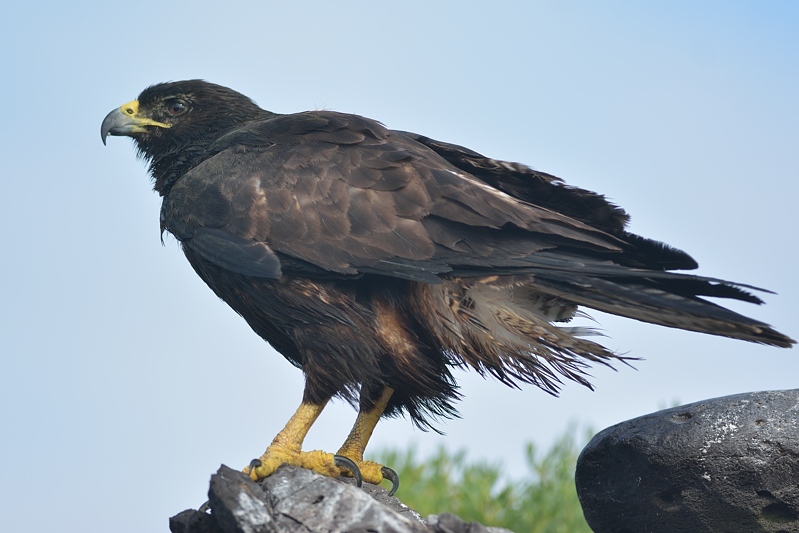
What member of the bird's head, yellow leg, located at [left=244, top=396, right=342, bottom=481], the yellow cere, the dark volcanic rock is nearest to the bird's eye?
the bird's head

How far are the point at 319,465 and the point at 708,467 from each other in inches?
85.6

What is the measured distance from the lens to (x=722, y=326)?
17.1 ft

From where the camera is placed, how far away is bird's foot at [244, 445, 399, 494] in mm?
5449

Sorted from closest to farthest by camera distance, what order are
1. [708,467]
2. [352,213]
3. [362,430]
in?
[708,467] → [352,213] → [362,430]

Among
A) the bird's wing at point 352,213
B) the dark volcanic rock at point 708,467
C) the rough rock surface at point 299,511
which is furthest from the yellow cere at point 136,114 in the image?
the dark volcanic rock at point 708,467

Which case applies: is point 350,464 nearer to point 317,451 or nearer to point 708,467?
point 317,451

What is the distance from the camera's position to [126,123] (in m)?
7.08

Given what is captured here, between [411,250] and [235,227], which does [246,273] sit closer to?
[235,227]

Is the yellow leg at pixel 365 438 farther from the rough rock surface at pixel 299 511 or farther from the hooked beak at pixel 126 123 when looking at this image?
the hooked beak at pixel 126 123

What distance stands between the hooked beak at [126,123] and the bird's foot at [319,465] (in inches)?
104

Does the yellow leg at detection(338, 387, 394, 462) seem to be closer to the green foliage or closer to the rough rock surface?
the rough rock surface

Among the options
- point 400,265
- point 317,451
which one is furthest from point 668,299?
point 317,451

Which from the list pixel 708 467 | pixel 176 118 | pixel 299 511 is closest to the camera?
pixel 299 511

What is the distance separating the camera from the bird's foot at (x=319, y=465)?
17.9 ft
